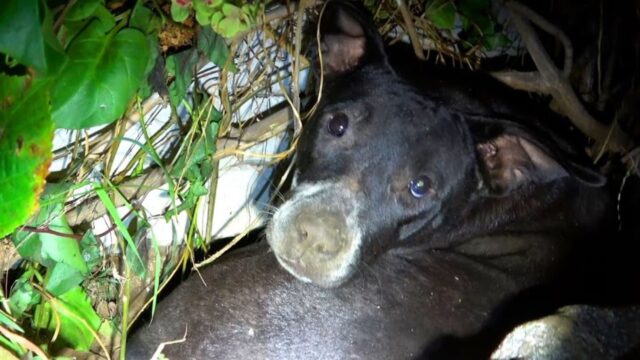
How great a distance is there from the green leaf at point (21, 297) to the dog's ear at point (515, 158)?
194 centimetres

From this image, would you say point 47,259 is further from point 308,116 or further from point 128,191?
point 308,116

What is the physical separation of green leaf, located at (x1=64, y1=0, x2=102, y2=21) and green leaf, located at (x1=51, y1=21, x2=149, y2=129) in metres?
Answer: 0.07

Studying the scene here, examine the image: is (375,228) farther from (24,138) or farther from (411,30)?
(24,138)

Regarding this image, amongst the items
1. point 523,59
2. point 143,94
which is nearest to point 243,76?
point 143,94

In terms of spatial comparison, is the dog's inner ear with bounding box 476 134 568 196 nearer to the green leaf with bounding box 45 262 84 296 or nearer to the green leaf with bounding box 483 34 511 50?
the green leaf with bounding box 483 34 511 50

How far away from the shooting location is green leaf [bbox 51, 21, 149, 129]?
8.93 ft

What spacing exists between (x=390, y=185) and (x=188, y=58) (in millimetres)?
945

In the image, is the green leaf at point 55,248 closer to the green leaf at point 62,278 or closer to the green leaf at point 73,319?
the green leaf at point 62,278

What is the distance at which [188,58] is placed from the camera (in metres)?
3.21

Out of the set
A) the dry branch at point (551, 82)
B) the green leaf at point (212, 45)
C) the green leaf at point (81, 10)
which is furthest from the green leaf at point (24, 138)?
the dry branch at point (551, 82)

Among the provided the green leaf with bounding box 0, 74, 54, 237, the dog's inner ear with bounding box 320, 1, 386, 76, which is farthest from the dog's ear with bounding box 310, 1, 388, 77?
the green leaf with bounding box 0, 74, 54, 237

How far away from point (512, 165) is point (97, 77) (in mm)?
1719

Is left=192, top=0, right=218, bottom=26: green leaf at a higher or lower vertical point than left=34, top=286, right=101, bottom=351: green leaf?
higher

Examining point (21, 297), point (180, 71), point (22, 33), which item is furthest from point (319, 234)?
point (21, 297)
